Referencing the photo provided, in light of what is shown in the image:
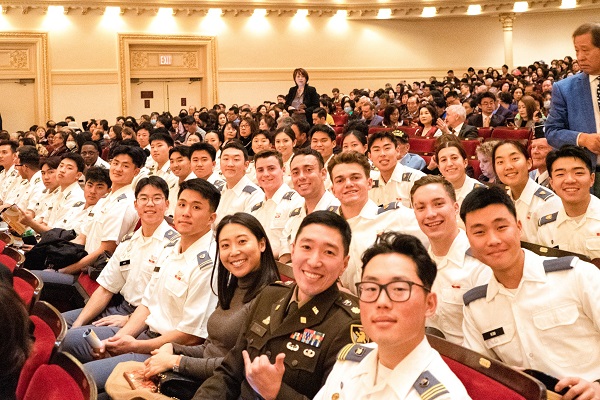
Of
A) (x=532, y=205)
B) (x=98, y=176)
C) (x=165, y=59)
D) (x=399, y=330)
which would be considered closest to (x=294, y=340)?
(x=399, y=330)

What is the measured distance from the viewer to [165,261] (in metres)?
3.36

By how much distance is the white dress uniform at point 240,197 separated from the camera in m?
5.23

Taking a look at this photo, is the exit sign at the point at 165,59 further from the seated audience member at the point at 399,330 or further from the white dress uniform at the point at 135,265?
the seated audience member at the point at 399,330

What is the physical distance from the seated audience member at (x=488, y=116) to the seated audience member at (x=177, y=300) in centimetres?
642

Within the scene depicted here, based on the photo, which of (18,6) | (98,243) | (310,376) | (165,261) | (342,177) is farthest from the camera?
(18,6)

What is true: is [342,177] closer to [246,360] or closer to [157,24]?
[246,360]

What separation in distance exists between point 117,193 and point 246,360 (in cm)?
312

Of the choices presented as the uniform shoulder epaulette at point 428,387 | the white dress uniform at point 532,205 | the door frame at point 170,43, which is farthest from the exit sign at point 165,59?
the uniform shoulder epaulette at point 428,387

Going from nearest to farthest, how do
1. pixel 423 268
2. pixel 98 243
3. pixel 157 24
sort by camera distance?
pixel 423 268 < pixel 98 243 < pixel 157 24

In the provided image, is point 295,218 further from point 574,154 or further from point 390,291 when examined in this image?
point 390,291

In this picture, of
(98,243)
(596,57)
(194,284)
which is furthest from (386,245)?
(98,243)

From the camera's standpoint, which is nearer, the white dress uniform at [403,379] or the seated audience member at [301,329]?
the white dress uniform at [403,379]

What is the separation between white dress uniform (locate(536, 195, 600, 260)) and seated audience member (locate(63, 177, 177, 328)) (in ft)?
6.38

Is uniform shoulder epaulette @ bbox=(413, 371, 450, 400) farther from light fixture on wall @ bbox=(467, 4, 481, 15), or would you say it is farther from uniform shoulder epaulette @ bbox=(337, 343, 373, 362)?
light fixture on wall @ bbox=(467, 4, 481, 15)
